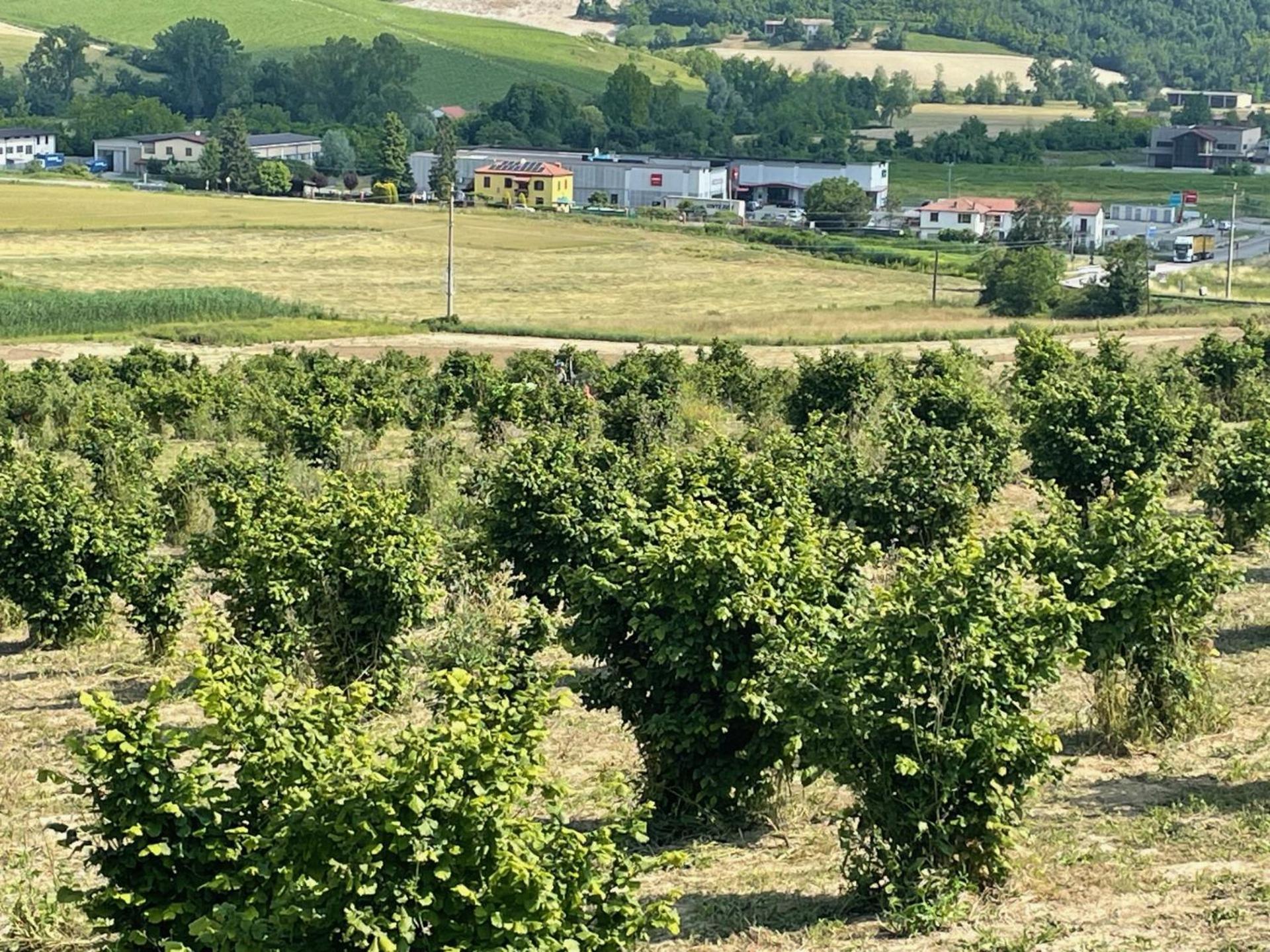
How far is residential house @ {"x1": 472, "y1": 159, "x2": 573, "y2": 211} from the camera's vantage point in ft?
362

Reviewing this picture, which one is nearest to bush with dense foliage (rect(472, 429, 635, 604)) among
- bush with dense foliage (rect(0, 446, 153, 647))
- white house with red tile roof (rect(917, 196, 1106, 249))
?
bush with dense foliage (rect(0, 446, 153, 647))

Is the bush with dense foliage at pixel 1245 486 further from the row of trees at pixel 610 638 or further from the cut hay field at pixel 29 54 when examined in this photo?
the cut hay field at pixel 29 54

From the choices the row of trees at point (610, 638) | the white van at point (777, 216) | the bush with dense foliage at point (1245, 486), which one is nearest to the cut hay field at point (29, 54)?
the white van at point (777, 216)

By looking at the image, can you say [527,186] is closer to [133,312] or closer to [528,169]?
[528,169]

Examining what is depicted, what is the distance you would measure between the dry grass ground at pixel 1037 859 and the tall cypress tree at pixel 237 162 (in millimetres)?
104169

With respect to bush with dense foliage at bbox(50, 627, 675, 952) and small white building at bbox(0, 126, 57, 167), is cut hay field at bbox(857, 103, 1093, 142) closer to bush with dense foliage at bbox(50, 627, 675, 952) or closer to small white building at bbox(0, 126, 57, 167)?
small white building at bbox(0, 126, 57, 167)

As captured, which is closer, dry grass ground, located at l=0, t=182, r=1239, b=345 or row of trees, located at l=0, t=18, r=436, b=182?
dry grass ground, located at l=0, t=182, r=1239, b=345

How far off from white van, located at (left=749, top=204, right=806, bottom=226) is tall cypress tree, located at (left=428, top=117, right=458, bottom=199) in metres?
18.4

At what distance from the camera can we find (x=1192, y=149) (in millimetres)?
136000

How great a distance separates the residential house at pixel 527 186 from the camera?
362 ft

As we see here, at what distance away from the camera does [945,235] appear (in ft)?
313

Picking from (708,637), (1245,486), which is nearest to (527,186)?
(1245,486)

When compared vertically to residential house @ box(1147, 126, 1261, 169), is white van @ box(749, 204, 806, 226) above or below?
below

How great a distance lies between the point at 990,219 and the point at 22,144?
232 feet
